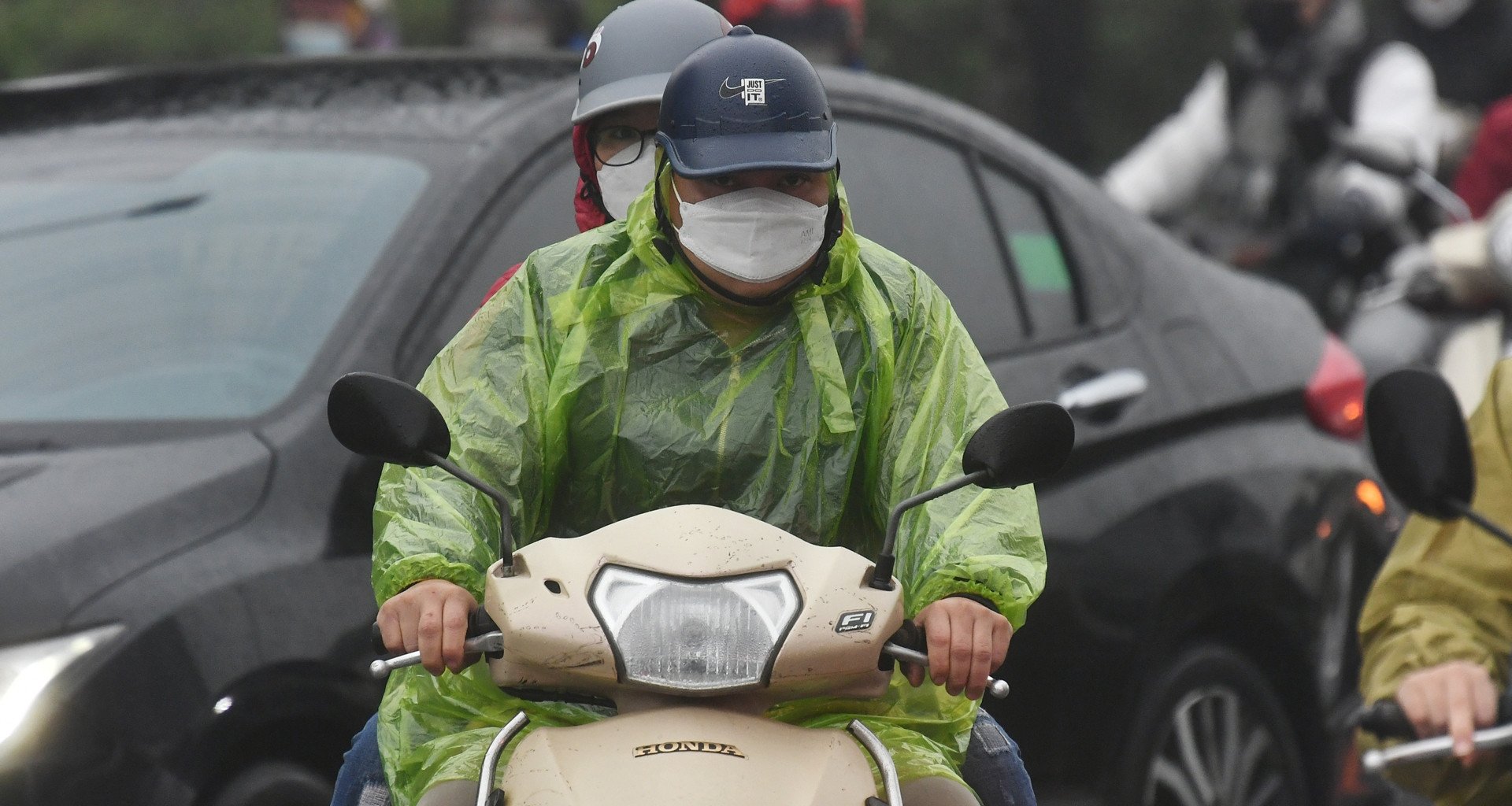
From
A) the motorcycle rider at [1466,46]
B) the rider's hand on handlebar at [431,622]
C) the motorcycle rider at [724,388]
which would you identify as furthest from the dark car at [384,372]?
the motorcycle rider at [1466,46]

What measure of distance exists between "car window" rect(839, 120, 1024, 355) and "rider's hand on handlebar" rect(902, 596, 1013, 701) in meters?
2.06

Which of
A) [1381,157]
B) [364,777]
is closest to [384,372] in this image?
[364,777]

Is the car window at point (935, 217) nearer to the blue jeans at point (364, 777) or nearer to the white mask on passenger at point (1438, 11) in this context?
the blue jeans at point (364, 777)

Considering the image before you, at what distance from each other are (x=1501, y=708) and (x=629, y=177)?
5.83 ft

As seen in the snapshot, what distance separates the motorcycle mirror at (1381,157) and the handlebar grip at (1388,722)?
452cm

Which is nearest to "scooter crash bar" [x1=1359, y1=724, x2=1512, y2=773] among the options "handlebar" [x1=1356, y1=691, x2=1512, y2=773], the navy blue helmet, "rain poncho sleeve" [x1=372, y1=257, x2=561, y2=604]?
"handlebar" [x1=1356, y1=691, x2=1512, y2=773]

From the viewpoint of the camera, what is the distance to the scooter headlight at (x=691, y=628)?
2785 mm

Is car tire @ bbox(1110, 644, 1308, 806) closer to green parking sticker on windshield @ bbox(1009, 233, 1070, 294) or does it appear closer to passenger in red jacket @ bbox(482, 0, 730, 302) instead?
green parking sticker on windshield @ bbox(1009, 233, 1070, 294)

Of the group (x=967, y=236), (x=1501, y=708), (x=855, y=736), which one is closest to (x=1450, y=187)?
(x=967, y=236)

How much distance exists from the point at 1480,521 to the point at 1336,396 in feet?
8.25

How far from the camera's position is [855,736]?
114 inches

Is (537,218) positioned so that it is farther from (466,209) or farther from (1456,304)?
(1456,304)

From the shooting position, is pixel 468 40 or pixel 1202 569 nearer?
pixel 1202 569

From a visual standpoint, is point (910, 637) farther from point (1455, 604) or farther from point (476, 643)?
point (1455, 604)
